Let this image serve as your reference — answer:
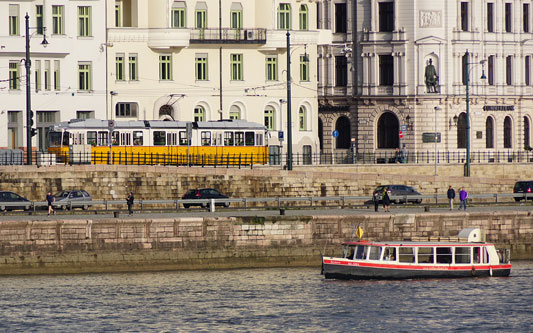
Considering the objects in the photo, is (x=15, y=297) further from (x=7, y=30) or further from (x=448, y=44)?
(x=448, y=44)

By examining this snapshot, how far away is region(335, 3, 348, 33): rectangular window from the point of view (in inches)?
4407

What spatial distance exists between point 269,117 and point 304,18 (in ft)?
26.1

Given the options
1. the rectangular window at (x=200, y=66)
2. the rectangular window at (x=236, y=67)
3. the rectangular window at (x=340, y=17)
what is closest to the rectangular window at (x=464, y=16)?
the rectangular window at (x=340, y=17)

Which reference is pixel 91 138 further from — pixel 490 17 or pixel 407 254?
pixel 490 17

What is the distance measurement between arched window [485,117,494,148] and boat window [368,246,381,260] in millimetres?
51082

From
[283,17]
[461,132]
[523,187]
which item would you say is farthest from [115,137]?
[461,132]

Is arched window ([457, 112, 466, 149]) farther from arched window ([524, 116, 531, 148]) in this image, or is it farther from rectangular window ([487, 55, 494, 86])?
arched window ([524, 116, 531, 148])

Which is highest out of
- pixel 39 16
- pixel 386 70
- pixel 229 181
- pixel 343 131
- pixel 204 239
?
pixel 39 16

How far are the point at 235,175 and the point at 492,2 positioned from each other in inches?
1438

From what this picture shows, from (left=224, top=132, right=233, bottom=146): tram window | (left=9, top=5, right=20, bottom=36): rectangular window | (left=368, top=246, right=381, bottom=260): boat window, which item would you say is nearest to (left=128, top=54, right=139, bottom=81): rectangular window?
(left=9, top=5, right=20, bottom=36): rectangular window

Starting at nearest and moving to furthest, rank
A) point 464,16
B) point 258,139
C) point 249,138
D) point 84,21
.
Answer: point 249,138, point 258,139, point 84,21, point 464,16

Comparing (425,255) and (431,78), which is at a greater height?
(431,78)

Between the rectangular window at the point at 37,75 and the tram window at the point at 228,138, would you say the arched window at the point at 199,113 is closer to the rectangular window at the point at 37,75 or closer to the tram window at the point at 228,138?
the tram window at the point at 228,138

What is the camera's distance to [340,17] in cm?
11219
